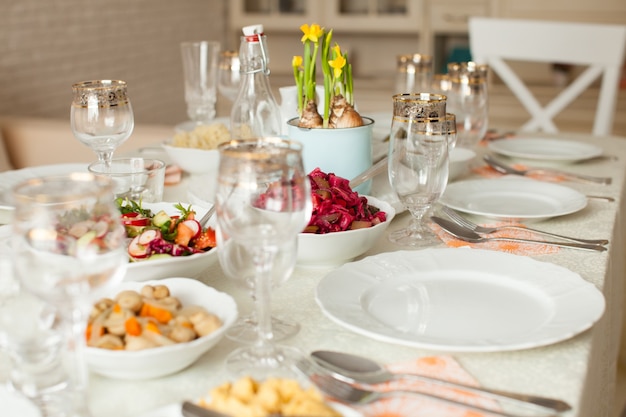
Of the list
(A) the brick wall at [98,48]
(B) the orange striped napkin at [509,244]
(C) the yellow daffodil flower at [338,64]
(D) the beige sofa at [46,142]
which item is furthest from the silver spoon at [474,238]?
(A) the brick wall at [98,48]

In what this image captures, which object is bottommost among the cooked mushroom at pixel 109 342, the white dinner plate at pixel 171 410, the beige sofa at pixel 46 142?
the beige sofa at pixel 46 142

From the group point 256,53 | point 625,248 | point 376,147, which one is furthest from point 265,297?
point 625,248

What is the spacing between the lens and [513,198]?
4.47 feet

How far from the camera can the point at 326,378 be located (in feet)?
2.27

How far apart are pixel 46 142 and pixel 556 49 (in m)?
1.61

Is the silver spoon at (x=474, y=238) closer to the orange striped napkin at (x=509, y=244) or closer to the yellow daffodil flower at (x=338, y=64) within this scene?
the orange striped napkin at (x=509, y=244)

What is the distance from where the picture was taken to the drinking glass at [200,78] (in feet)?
5.90

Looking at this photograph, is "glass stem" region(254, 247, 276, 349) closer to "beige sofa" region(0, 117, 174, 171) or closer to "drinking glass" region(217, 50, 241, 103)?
"drinking glass" region(217, 50, 241, 103)

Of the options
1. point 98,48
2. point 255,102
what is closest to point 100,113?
point 255,102

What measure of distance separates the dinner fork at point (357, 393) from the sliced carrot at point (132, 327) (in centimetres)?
15

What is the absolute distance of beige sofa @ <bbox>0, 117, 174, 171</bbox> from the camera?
7.50 ft

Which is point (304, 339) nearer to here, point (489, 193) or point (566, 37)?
point (489, 193)

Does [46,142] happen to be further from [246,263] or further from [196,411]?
[196,411]

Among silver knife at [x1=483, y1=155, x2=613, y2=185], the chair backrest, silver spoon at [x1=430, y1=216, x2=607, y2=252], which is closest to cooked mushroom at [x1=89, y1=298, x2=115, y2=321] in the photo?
silver spoon at [x1=430, y1=216, x2=607, y2=252]
